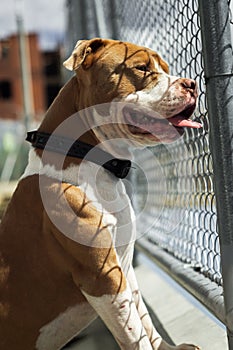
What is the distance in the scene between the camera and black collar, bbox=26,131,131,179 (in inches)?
75.2

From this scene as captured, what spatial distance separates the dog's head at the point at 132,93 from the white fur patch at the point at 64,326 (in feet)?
2.19

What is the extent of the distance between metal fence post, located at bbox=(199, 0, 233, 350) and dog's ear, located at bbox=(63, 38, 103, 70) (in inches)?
21.5

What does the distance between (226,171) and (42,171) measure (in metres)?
0.72

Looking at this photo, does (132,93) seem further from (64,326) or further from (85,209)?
(64,326)

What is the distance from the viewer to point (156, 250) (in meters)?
2.84

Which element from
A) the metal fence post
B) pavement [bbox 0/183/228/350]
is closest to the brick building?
pavement [bbox 0/183/228/350]

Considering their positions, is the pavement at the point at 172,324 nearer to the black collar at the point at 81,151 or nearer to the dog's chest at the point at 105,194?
the dog's chest at the point at 105,194

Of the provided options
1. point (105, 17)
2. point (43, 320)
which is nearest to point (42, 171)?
point (43, 320)

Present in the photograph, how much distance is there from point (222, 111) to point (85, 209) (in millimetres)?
605

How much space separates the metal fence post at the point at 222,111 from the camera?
1.48 m

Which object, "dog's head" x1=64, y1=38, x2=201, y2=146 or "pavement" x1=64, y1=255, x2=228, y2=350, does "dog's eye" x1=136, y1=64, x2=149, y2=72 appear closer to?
"dog's head" x1=64, y1=38, x2=201, y2=146

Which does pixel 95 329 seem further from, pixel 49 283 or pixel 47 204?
pixel 47 204

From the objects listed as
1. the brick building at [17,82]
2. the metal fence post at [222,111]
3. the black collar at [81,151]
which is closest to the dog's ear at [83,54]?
the black collar at [81,151]

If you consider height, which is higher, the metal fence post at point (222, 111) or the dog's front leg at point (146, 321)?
the metal fence post at point (222, 111)
